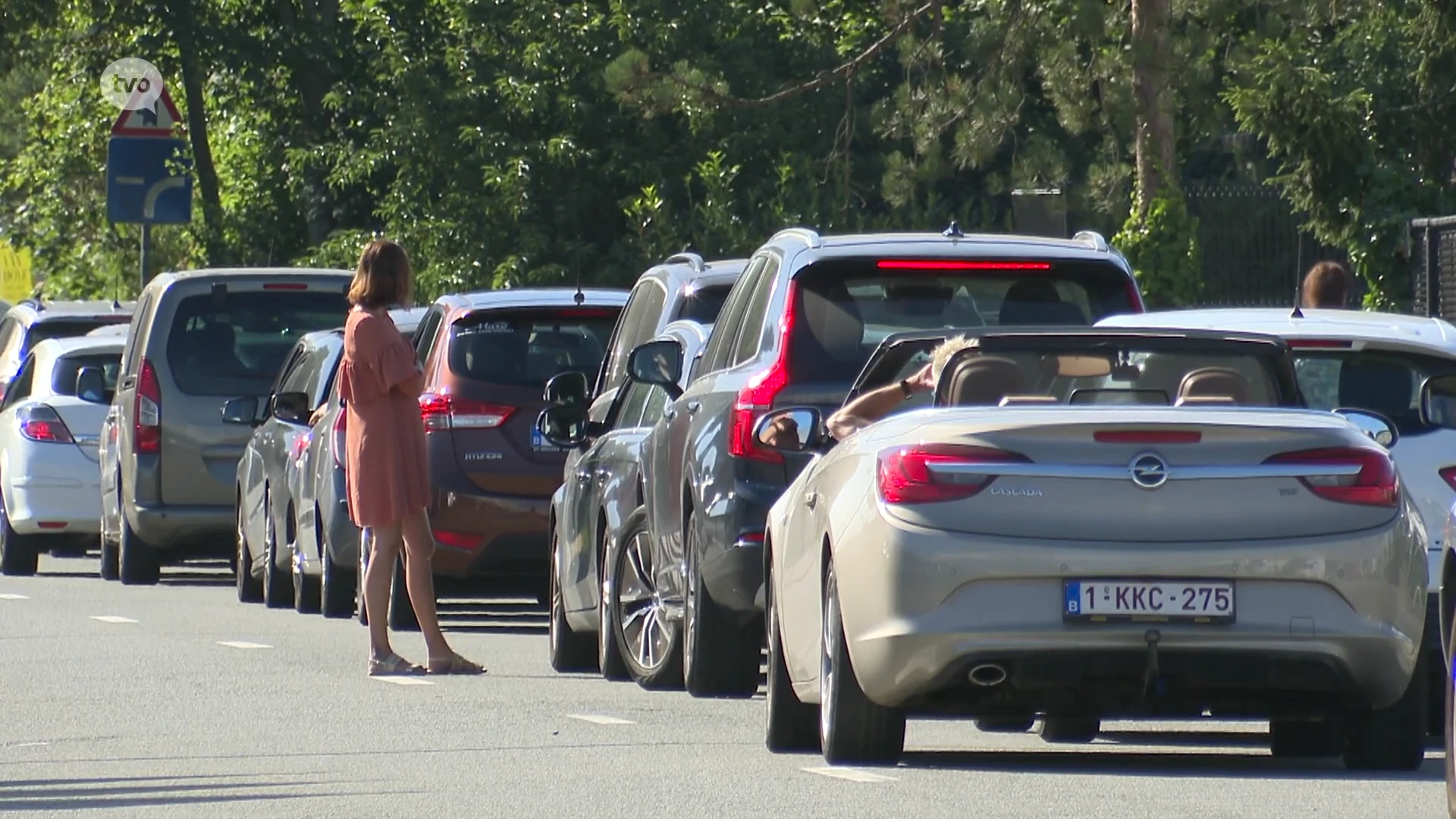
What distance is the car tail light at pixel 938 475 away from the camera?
927cm

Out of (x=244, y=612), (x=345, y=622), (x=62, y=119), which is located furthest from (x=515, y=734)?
(x=62, y=119)

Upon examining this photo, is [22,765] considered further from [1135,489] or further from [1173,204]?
[1173,204]

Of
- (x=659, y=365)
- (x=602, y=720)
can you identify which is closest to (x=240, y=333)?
(x=659, y=365)

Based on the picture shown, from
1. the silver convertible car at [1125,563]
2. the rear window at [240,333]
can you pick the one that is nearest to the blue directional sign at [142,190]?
the rear window at [240,333]

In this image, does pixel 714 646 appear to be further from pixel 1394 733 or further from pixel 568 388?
pixel 1394 733

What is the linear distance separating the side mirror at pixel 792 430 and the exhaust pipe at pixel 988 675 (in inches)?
48.3

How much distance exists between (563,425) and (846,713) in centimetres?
553

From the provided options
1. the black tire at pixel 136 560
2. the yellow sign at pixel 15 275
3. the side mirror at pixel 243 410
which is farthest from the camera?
the yellow sign at pixel 15 275

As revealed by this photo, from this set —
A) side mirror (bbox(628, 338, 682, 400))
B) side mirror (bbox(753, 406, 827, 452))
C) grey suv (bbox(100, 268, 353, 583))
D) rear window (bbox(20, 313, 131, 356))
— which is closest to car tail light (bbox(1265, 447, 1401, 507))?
side mirror (bbox(753, 406, 827, 452))

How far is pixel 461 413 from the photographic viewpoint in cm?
1638

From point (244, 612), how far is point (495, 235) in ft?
49.1

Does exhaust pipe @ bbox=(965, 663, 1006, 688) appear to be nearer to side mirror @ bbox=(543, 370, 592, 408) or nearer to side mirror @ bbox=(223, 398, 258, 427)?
side mirror @ bbox=(543, 370, 592, 408)

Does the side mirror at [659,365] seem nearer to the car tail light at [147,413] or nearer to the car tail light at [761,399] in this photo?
the car tail light at [761,399]

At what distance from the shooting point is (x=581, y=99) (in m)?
33.6
